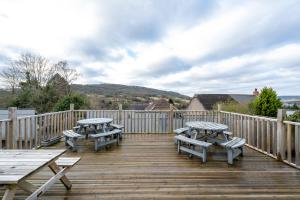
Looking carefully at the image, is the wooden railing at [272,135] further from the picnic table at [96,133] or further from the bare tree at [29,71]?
the bare tree at [29,71]

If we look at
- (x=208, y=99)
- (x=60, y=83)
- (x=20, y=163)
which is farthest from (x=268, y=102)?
(x=208, y=99)

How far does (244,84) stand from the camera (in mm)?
19031

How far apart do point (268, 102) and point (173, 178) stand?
16.6ft

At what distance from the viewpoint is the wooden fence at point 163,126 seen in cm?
403

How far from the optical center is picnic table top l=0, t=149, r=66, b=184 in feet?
5.37

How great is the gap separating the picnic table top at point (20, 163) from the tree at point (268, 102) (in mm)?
6466

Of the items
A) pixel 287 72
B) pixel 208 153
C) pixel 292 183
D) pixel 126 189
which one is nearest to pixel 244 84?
pixel 287 72

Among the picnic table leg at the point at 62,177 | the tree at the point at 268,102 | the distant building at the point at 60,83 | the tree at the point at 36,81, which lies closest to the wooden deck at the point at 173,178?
the picnic table leg at the point at 62,177

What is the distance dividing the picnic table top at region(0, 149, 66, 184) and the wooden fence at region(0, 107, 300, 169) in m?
1.90

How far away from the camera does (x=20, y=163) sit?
1.98m

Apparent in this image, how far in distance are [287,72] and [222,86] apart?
8.61 m

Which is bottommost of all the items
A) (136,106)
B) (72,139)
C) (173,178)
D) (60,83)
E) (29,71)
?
(173,178)

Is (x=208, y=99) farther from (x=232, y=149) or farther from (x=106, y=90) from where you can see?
(x=232, y=149)

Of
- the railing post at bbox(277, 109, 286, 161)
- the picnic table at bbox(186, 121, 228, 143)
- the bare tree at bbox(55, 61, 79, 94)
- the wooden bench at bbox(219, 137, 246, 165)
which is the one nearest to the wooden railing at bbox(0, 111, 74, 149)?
the picnic table at bbox(186, 121, 228, 143)
